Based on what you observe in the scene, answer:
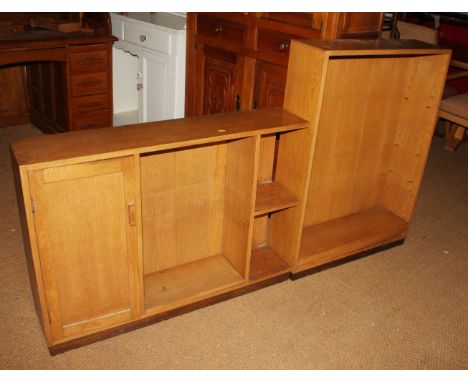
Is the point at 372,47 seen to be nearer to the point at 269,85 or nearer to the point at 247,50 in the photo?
the point at 269,85

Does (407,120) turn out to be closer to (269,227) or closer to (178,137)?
(269,227)

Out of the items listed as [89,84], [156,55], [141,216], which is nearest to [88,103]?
[89,84]

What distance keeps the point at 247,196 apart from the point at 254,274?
16.8 inches

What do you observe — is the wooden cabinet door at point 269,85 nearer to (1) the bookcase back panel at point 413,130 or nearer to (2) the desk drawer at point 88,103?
(1) the bookcase back panel at point 413,130

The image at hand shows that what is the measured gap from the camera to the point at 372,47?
2.10 m

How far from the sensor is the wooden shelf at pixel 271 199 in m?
2.18

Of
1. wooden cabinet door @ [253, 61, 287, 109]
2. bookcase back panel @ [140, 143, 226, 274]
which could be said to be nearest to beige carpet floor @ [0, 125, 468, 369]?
bookcase back panel @ [140, 143, 226, 274]

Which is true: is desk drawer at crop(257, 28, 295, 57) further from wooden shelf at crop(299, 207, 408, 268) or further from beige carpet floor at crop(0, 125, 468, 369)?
beige carpet floor at crop(0, 125, 468, 369)

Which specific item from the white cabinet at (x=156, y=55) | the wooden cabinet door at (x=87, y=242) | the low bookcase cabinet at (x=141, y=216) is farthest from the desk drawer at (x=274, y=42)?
the wooden cabinet door at (x=87, y=242)

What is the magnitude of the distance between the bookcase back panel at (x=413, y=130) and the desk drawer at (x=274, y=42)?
24.8 inches

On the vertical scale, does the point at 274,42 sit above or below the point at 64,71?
above

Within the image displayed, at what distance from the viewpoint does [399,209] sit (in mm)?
2830

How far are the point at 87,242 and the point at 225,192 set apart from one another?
0.72 m
